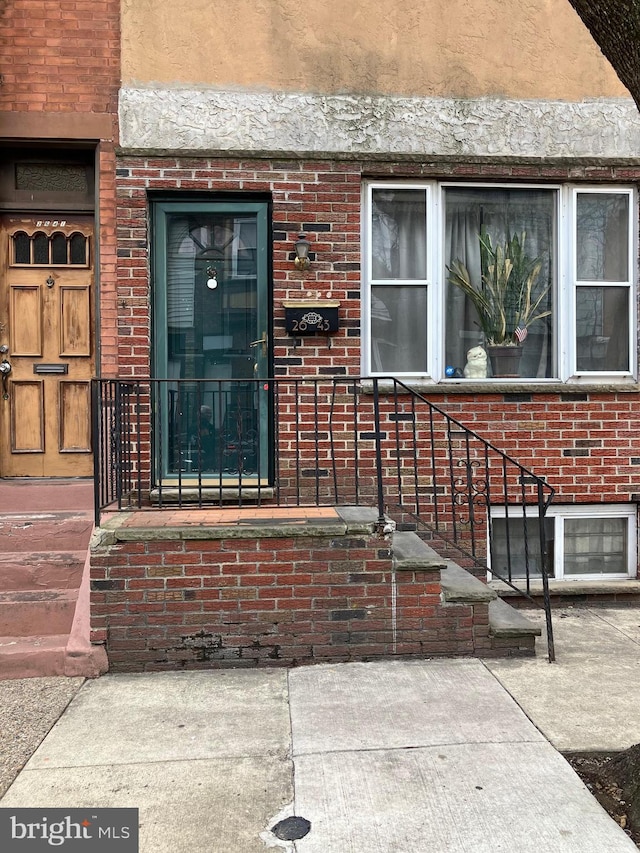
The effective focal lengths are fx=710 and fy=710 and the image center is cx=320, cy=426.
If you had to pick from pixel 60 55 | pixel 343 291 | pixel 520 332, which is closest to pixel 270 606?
pixel 343 291

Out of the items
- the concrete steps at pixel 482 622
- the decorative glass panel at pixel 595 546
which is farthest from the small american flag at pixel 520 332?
the concrete steps at pixel 482 622

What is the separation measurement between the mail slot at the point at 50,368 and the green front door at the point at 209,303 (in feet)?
2.61

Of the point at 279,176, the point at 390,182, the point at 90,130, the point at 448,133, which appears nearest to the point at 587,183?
the point at 448,133

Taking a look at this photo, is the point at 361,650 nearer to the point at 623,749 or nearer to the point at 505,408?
the point at 623,749

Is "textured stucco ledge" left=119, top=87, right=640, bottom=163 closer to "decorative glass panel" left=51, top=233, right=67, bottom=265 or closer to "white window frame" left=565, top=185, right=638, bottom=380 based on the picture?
"white window frame" left=565, top=185, right=638, bottom=380

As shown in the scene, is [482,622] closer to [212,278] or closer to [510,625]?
[510,625]

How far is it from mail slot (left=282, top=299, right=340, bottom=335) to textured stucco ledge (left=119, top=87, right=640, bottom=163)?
1169 millimetres

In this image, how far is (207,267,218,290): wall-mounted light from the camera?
5582 millimetres

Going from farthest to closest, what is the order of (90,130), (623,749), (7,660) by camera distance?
(90,130) → (7,660) → (623,749)

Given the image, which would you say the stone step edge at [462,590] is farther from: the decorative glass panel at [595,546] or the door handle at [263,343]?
the door handle at [263,343]

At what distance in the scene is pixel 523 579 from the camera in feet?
19.0

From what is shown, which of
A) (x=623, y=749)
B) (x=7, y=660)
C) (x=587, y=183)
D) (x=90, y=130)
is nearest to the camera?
(x=623, y=749)

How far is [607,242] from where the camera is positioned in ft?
19.3

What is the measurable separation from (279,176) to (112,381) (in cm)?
224
